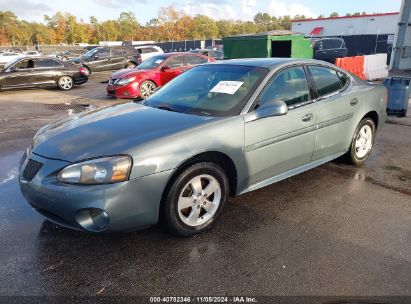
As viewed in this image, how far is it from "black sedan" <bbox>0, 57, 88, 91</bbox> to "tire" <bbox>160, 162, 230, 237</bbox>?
41.9ft

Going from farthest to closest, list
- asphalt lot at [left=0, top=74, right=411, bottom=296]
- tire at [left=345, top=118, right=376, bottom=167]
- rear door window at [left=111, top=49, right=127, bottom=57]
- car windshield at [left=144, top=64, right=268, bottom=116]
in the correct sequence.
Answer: rear door window at [left=111, top=49, right=127, bottom=57] → tire at [left=345, top=118, right=376, bottom=167] → car windshield at [left=144, top=64, right=268, bottom=116] → asphalt lot at [left=0, top=74, right=411, bottom=296]

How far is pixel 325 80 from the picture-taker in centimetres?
436

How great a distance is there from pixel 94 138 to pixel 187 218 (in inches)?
42.0

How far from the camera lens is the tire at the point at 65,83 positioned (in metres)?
14.3

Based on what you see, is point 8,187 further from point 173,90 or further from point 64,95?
point 64,95

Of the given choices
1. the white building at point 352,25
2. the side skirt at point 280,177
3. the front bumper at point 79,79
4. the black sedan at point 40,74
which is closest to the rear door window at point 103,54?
the black sedan at point 40,74

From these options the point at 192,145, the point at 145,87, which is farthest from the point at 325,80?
the point at 145,87

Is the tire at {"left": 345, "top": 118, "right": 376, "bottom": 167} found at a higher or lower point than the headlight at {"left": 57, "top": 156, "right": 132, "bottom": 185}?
lower

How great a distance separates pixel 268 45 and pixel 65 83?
8.12 m

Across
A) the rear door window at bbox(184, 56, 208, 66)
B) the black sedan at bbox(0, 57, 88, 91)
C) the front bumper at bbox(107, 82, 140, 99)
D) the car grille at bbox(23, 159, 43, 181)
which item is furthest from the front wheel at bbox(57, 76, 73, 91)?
the car grille at bbox(23, 159, 43, 181)

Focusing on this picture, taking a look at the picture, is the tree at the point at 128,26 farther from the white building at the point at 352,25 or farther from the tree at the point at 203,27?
the white building at the point at 352,25

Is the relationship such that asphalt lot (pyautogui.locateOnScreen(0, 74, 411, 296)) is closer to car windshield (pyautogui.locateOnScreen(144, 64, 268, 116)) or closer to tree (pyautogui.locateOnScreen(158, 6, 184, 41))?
car windshield (pyautogui.locateOnScreen(144, 64, 268, 116))

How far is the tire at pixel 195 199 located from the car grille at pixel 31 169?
1074mm

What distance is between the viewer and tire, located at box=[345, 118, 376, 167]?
15.7 ft
